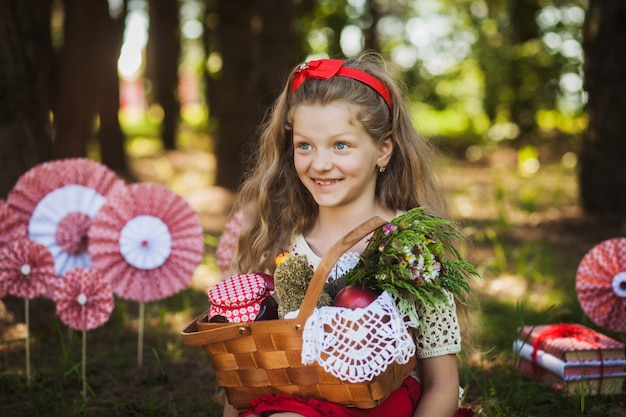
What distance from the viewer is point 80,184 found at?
3268 mm

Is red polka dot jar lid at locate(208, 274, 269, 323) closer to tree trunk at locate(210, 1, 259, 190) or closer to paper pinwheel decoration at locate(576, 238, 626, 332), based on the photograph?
paper pinwheel decoration at locate(576, 238, 626, 332)

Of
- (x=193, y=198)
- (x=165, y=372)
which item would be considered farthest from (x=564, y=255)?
(x=193, y=198)

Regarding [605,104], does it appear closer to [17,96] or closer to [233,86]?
[233,86]

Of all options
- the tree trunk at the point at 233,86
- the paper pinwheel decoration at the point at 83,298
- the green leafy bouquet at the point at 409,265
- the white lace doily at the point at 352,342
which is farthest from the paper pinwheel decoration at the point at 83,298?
A: the tree trunk at the point at 233,86

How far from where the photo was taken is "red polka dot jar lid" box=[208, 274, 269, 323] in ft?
6.67

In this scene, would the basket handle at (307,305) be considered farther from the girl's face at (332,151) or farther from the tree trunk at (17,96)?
Answer: the tree trunk at (17,96)

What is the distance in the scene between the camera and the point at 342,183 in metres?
2.29

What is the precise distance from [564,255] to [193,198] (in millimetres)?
4141

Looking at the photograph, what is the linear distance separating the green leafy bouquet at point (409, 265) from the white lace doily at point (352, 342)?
15 cm

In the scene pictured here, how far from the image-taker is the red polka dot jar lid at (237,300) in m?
2.03

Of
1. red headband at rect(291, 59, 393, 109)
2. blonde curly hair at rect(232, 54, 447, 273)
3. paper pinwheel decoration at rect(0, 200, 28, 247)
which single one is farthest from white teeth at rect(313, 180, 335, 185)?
paper pinwheel decoration at rect(0, 200, 28, 247)

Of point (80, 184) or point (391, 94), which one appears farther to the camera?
point (80, 184)

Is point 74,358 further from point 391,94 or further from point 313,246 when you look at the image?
point 391,94

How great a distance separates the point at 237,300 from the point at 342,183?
51 cm
